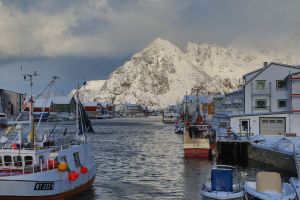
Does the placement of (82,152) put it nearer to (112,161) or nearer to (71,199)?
(71,199)

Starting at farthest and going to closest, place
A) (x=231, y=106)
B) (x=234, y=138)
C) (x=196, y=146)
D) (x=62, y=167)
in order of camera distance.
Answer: (x=231, y=106) < (x=196, y=146) < (x=234, y=138) < (x=62, y=167)

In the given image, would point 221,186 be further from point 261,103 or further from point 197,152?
point 261,103

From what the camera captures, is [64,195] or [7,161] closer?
[7,161]

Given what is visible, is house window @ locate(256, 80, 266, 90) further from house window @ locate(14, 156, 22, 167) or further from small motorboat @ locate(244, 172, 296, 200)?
house window @ locate(14, 156, 22, 167)

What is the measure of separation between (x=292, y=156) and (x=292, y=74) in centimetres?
2892

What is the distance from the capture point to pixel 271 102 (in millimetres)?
81250

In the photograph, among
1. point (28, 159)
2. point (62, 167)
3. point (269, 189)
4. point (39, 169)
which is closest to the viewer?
point (269, 189)

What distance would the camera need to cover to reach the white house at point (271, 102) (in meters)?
72.8

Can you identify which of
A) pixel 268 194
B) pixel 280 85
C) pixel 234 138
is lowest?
pixel 268 194

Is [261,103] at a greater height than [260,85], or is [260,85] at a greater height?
[260,85]

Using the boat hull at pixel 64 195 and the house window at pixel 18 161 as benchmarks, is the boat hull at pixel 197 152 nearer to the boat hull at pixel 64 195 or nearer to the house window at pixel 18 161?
the boat hull at pixel 64 195

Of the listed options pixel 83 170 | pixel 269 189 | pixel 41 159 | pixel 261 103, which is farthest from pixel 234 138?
pixel 41 159

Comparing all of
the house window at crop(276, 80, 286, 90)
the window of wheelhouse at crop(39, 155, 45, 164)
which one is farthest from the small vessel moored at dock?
the window of wheelhouse at crop(39, 155, 45, 164)

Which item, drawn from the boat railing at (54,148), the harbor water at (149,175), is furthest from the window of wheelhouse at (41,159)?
the harbor water at (149,175)
